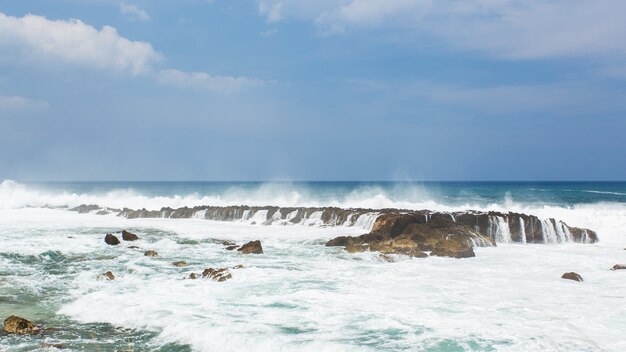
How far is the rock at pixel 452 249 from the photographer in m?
21.7

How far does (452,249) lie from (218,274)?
11022mm

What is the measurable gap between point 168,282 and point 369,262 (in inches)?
320

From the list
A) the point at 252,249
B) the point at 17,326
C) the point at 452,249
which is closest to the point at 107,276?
the point at 17,326

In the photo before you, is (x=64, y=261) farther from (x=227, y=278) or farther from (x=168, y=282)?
(x=227, y=278)

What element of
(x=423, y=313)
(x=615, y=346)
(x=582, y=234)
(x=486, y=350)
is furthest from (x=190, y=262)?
(x=582, y=234)

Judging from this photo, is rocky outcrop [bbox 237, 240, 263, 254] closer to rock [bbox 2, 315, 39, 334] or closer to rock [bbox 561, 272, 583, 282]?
rock [bbox 2, 315, 39, 334]

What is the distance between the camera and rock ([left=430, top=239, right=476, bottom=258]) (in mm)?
21745

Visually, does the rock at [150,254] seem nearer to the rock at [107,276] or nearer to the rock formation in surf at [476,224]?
the rock at [107,276]

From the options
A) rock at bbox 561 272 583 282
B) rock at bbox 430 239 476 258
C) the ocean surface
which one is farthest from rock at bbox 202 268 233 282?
rock at bbox 561 272 583 282

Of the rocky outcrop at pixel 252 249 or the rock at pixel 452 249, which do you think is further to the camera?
the rocky outcrop at pixel 252 249

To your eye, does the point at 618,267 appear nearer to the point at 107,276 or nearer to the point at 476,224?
the point at 476,224

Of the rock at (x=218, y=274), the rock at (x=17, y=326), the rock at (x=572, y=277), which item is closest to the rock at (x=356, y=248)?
the rock at (x=218, y=274)

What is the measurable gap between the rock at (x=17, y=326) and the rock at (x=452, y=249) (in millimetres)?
16170

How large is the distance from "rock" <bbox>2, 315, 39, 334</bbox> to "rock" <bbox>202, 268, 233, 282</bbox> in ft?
20.3
